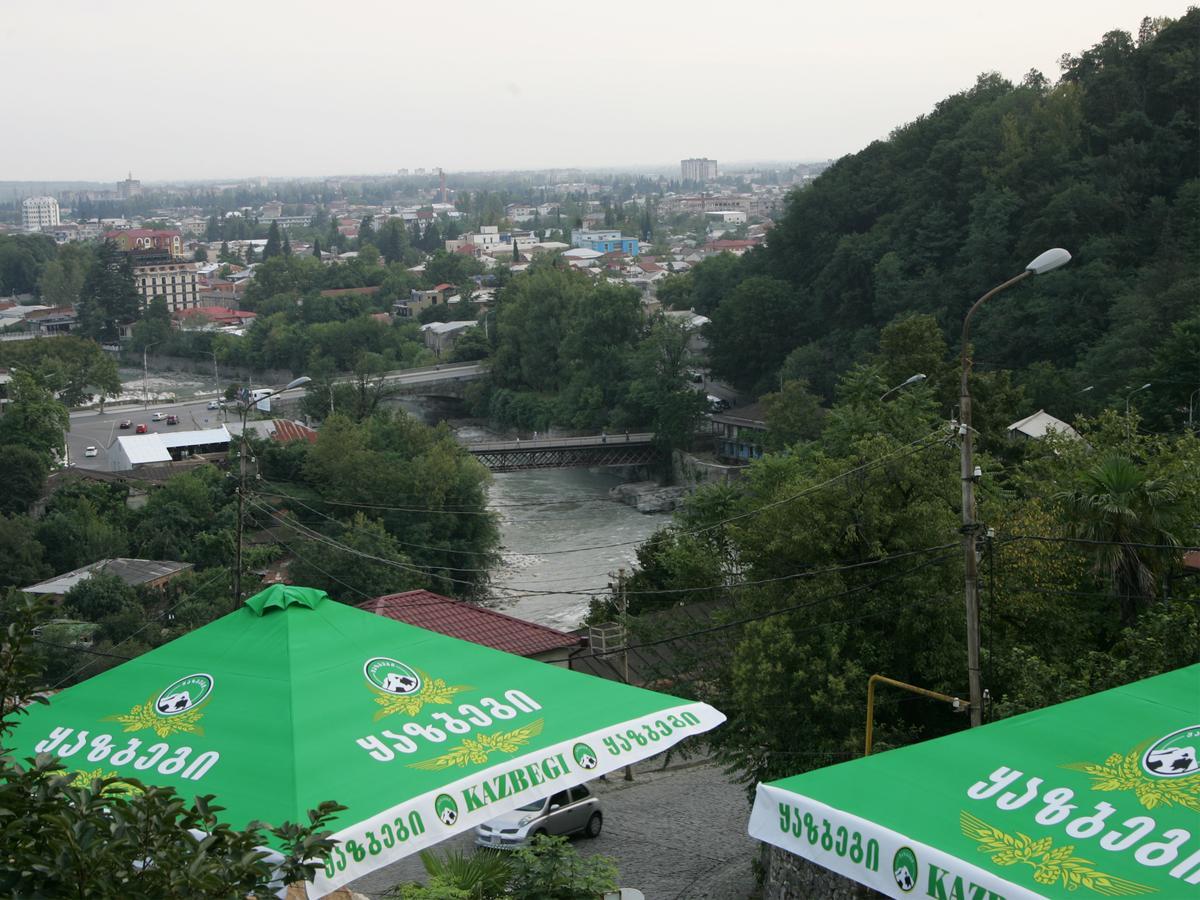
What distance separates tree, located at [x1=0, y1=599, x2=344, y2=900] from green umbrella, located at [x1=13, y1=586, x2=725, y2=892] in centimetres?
107

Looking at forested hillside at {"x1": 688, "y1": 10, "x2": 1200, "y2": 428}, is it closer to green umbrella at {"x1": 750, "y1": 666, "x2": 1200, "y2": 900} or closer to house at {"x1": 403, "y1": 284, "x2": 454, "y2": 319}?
green umbrella at {"x1": 750, "y1": 666, "x2": 1200, "y2": 900}

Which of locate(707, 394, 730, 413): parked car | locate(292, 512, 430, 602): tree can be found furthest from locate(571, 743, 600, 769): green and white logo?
locate(707, 394, 730, 413): parked car

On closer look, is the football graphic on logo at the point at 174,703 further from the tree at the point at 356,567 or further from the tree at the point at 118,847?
the tree at the point at 356,567

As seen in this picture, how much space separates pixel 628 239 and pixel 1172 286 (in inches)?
3441

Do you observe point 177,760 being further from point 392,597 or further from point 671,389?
point 671,389

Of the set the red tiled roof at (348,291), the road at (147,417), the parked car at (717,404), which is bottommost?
the road at (147,417)

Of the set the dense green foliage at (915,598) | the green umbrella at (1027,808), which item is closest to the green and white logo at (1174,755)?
the green umbrella at (1027,808)

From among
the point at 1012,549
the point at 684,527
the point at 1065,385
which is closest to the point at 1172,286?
the point at 1065,385

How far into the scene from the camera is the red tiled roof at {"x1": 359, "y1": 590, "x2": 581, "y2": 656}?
14.5 m

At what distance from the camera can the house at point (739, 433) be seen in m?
34.9

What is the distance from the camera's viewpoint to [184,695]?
4.63 meters

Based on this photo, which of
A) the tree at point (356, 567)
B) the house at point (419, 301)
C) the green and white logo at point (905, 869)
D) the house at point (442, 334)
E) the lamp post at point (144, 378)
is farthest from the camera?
the house at point (419, 301)

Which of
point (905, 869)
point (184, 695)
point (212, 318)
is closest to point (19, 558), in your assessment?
point (184, 695)

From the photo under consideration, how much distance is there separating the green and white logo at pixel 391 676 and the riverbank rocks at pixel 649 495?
89.8 feet
